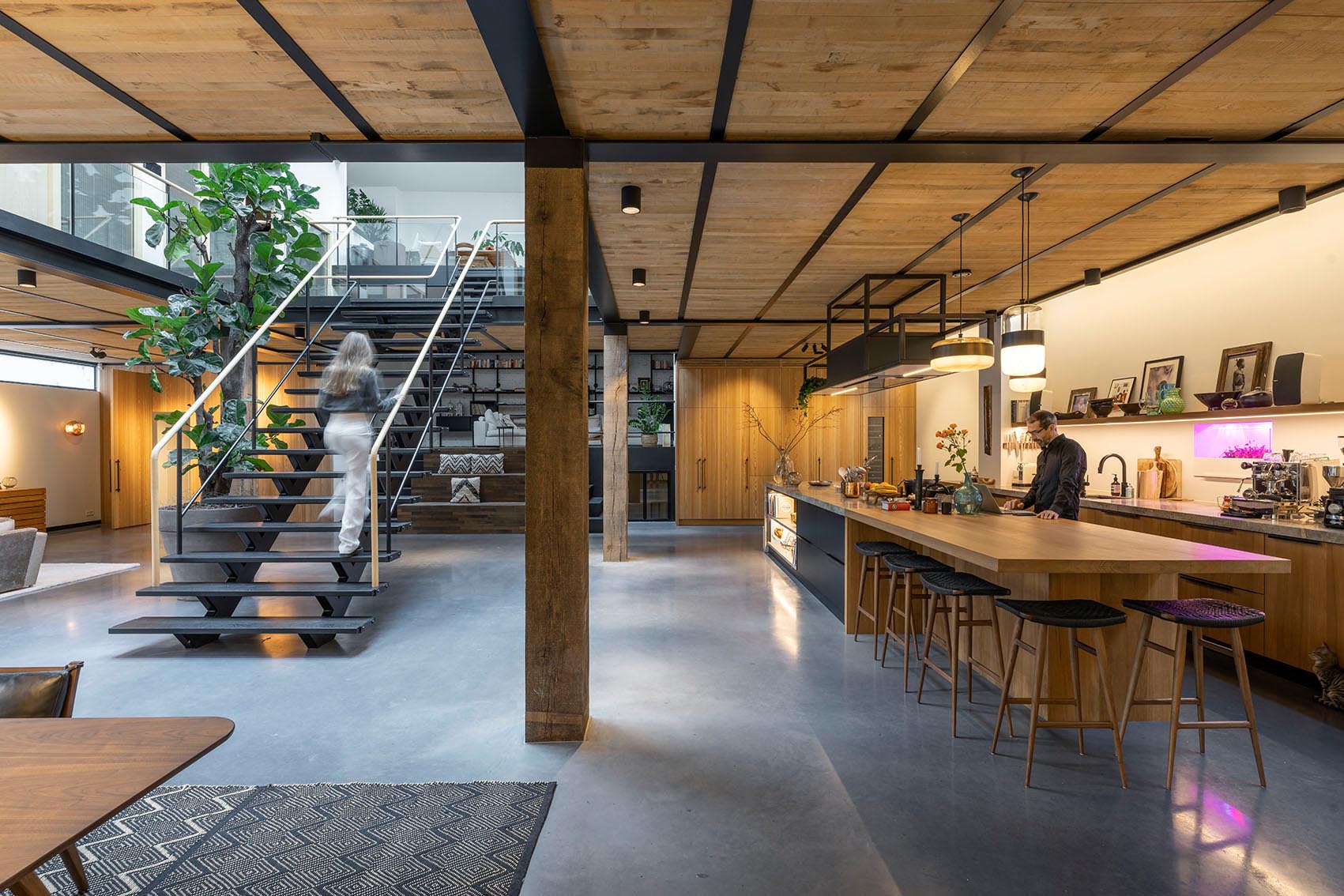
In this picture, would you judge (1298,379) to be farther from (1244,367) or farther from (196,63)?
(196,63)

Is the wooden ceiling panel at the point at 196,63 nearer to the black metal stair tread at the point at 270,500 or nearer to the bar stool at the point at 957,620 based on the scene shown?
the black metal stair tread at the point at 270,500

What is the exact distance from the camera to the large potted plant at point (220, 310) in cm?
598

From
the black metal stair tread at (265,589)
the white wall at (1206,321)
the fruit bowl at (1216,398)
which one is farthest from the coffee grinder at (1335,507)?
the black metal stair tread at (265,589)

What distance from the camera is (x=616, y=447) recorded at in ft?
26.6

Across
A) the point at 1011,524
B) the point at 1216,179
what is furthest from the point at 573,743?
the point at 1216,179

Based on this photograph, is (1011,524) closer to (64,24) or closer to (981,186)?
(981,186)

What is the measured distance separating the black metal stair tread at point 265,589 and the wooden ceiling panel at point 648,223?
296 cm

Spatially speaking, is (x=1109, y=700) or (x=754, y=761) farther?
(x=754, y=761)

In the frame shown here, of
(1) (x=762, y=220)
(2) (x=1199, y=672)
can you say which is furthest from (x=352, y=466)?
(2) (x=1199, y=672)

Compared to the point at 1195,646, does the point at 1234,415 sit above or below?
above

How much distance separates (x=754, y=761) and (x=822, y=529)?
10.6ft

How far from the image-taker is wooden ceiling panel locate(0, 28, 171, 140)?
2584 millimetres

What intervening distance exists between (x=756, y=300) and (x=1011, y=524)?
3561mm

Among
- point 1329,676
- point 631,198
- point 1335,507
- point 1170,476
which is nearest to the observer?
point 1329,676
